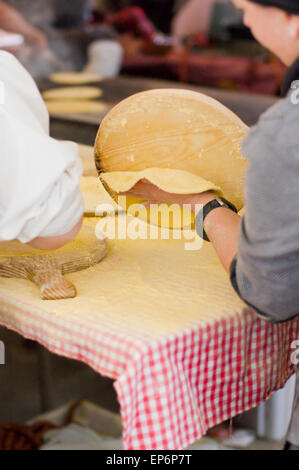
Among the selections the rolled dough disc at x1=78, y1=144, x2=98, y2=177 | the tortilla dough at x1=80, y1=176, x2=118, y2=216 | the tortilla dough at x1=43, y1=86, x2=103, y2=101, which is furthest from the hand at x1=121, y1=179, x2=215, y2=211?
the tortilla dough at x1=43, y1=86, x2=103, y2=101

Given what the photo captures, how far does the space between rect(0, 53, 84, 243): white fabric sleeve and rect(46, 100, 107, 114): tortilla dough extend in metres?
1.77

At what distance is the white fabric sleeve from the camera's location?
101cm

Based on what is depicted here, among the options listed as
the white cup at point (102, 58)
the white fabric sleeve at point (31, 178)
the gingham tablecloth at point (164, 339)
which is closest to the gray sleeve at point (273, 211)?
the gingham tablecloth at point (164, 339)

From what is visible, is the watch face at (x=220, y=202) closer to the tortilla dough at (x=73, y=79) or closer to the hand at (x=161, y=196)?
the hand at (x=161, y=196)

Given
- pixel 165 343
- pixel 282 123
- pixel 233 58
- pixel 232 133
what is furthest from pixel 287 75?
pixel 233 58

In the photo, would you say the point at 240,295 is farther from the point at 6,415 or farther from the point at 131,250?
the point at 6,415

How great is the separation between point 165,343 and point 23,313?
26 centimetres

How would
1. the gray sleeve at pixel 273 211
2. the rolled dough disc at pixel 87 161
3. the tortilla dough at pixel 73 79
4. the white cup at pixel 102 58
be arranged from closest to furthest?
the gray sleeve at pixel 273 211
the rolled dough disc at pixel 87 161
the tortilla dough at pixel 73 79
the white cup at pixel 102 58

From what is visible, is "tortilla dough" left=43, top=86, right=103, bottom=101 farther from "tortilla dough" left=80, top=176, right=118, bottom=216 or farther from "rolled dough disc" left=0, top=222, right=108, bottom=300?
"rolled dough disc" left=0, top=222, right=108, bottom=300

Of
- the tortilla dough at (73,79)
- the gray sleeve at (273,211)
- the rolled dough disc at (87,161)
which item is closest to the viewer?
the gray sleeve at (273,211)

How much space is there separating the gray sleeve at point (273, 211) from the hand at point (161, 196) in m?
0.19

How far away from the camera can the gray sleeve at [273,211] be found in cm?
94

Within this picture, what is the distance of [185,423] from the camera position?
1.00m

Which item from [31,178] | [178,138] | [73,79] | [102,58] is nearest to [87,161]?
[178,138]
